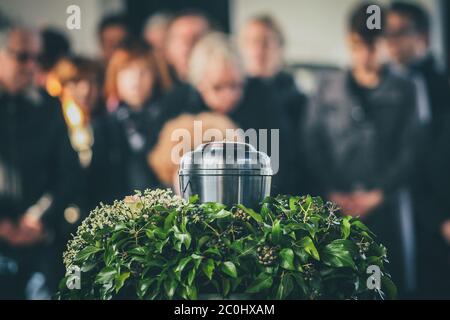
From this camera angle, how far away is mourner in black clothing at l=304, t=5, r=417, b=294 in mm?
5844

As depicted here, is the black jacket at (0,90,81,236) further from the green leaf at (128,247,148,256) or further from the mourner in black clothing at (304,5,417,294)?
the green leaf at (128,247,148,256)

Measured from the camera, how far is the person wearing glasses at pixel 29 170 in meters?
5.96

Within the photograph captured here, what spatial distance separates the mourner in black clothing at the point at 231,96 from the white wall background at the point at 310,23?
0.38 meters

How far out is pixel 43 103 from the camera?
611 cm

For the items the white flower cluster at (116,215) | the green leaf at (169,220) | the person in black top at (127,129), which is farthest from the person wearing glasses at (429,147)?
the green leaf at (169,220)

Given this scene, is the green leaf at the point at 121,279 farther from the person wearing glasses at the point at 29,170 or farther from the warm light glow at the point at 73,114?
the warm light glow at the point at 73,114

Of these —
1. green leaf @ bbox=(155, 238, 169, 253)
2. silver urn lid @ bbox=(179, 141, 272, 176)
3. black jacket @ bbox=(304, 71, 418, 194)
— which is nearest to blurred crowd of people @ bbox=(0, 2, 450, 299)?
black jacket @ bbox=(304, 71, 418, 194)

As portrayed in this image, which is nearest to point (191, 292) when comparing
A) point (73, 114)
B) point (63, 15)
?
point (73, 114)

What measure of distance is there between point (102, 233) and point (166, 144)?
3186 mm

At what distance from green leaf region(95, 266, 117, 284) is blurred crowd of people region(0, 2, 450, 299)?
10.1 feet

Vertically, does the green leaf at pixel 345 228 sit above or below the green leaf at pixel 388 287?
above

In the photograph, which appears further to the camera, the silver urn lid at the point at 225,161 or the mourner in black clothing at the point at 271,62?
the mourner in black clothing at the point at 271,62

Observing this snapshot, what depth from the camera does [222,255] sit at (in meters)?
2.62
